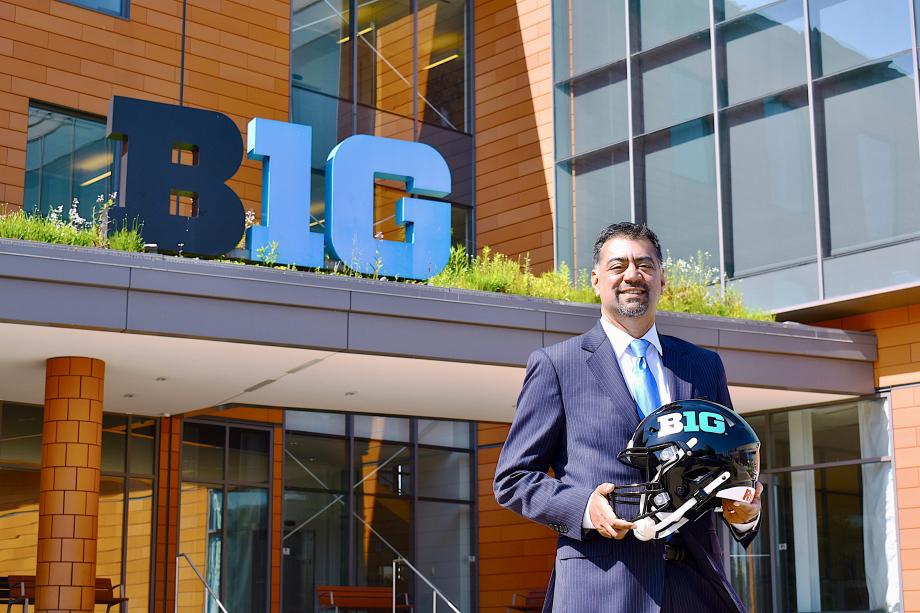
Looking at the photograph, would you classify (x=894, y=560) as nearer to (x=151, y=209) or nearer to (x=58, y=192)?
(x=151, y=209)

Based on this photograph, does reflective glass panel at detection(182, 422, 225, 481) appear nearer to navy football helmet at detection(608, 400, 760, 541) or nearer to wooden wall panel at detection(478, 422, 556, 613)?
wooden wall panel at detection(478, 422, 556, 613)

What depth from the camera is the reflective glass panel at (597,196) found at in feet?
62.6

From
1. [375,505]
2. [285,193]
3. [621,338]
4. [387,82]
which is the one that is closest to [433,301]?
[285,193]

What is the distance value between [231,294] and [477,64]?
11733 mm

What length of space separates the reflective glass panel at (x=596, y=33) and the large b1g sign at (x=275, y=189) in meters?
5.00

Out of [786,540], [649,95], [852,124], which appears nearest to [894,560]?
[786,540]

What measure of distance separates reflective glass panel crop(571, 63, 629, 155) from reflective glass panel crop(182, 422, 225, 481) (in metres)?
6.96

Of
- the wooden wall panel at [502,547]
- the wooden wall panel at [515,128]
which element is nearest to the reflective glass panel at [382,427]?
the wooden wall panel at [502,547]

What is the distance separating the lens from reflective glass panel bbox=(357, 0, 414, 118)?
2083 cm

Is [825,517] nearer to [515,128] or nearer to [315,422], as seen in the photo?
[315,422]

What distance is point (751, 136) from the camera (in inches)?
686

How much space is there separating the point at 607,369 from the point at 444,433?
18025 millimetres

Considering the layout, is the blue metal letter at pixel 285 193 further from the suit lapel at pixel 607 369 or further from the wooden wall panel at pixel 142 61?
the suit lapel at pixel 607 369

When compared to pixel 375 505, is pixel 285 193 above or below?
above
